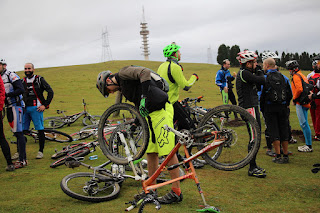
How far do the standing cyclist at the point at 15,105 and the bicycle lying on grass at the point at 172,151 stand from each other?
9.43ft

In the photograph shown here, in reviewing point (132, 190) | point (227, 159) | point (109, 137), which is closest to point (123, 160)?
point (109, 137)

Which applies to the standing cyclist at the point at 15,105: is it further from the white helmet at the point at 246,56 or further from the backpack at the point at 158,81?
the white helmet at the point at 246,56

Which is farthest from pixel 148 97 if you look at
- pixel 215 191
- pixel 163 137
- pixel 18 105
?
pixel 18 105

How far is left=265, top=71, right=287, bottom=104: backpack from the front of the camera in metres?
7.14

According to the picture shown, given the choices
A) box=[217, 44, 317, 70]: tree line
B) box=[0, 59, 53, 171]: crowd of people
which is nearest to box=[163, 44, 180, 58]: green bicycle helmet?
box=[0, 59, 53, 171]: crowd of people

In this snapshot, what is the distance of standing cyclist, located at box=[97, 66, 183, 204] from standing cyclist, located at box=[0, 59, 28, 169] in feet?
12.7

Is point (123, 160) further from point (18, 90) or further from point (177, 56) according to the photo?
point (18, 90)

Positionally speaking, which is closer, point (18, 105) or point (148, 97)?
point (148, 97)

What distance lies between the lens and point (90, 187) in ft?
18.1

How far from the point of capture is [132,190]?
6.04 metres

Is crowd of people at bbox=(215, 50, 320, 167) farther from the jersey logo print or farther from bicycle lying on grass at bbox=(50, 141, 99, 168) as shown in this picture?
bicycle lying on grass at bbox=(50, 141, 99, 168)

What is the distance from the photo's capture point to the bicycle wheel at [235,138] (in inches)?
180

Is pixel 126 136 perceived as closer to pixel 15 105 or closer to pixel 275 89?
pixel 275 89

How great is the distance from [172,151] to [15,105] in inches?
197
